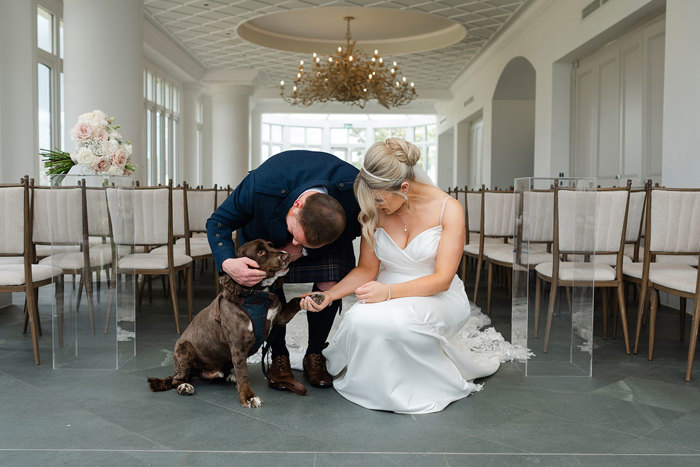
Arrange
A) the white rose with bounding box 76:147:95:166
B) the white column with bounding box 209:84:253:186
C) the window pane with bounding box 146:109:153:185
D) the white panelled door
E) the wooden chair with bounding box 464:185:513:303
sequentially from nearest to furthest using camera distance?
1. the white rose with bounding box 76:147:95:166
2. the wooden chair with bounding box 464:185:513:303
3. the white panelled door
4. the window pane with bounding box 146:109:153:185
5. the white column with bounding box 209:84:253:186

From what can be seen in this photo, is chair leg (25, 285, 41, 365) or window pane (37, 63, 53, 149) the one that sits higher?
window pane (37, 63, 53, 149)

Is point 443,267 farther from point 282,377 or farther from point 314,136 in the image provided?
point 314,136

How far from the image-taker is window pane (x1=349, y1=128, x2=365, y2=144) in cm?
2329

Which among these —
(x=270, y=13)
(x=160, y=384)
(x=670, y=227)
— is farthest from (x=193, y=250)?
(x=270, y=13)

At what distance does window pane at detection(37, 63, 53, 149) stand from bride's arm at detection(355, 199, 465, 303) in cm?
635

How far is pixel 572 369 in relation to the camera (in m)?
2.99

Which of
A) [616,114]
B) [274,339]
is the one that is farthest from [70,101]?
[616,114]

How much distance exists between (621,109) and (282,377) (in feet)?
19.1

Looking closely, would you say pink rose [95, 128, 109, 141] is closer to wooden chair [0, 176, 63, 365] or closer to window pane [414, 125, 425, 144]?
wooden chair [0, 176, 63, 365]

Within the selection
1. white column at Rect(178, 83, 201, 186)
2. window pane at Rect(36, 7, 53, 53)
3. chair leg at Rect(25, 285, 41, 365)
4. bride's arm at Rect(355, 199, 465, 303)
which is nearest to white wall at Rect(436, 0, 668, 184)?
bride's arm at Rect(355, 199, 465, 303)

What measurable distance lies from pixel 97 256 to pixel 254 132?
52.0 ft

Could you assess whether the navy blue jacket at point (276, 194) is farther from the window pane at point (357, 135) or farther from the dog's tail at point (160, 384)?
the window pane at point (357, 135)

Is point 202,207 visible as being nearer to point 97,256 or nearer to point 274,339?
point 97,256

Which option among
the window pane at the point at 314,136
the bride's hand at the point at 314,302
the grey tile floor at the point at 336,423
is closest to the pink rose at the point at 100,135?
the grey tile floor at the point at 336,423
